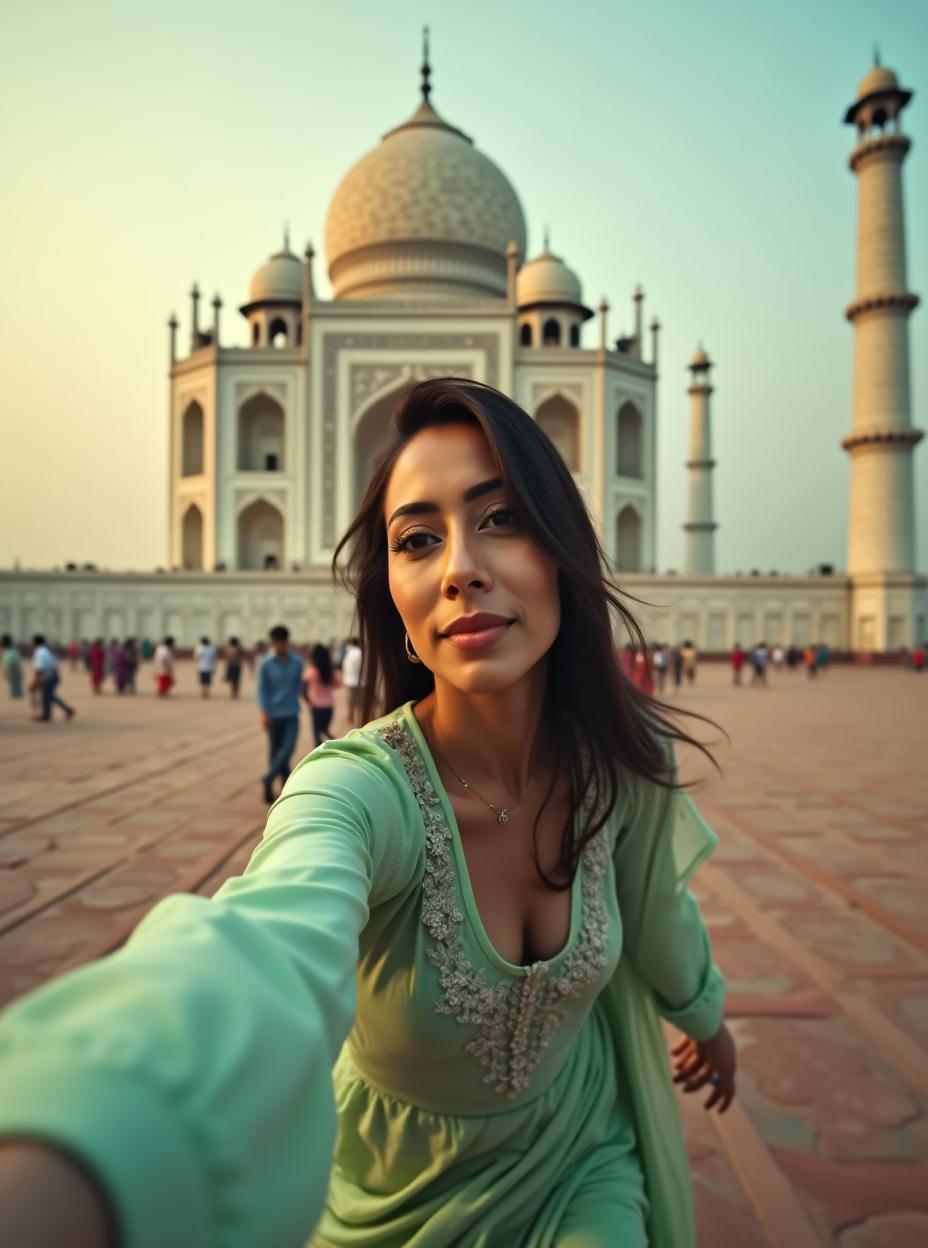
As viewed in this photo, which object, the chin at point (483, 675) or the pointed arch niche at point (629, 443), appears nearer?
the chin at point (483, 675)

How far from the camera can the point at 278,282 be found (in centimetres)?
2750

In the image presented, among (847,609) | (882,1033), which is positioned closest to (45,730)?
(882,1033)

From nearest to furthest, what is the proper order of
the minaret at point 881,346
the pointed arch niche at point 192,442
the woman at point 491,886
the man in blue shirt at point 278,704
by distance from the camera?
the woman at point 491,886
the man in blue shirt at point 278,704
the minaret at point 881,346
the pointed arch niche at point 192,442

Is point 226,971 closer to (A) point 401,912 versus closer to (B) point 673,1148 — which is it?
(A) point 401,912

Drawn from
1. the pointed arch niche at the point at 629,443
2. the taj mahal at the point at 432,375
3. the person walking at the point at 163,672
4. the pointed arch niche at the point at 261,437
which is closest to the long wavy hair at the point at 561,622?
the person walking at the point at 163,672

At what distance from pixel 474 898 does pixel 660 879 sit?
33cm

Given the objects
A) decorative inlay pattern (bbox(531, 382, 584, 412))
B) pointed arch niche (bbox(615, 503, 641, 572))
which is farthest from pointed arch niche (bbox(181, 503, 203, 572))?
pointed arch niche (bbox(615, 503, 641, 572))

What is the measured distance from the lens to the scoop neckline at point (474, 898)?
972 millimetres

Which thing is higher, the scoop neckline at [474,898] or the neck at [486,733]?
the neck at [486,733]

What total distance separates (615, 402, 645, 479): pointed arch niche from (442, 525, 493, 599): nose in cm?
2729

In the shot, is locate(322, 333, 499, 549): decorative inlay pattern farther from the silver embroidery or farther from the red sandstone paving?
the silver embroidery

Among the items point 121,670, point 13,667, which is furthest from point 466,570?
point 121,670

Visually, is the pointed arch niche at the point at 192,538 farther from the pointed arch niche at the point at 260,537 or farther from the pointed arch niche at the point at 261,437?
the pointed arch niche at the point at 261,437

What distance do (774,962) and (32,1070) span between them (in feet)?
8.87
